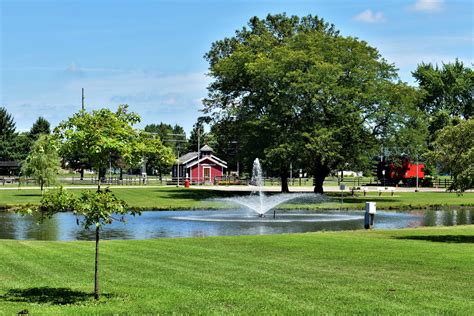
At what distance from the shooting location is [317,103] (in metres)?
58.0

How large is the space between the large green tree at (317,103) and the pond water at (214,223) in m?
11.4

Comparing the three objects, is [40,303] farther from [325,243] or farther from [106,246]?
[325,243]

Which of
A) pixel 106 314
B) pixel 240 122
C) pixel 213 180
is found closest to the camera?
pixel 106 314

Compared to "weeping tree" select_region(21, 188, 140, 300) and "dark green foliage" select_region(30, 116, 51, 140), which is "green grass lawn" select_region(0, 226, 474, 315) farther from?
"dark green foliage" select_region(30, 116, 51, 140)

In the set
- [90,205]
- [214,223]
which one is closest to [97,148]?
[90,205]

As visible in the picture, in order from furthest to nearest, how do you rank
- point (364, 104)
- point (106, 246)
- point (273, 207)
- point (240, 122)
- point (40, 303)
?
point (240, 122) → point (364, 104) → point (273, 207) → point (106, 246) → point (40, 303)

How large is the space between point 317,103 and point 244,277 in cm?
4413

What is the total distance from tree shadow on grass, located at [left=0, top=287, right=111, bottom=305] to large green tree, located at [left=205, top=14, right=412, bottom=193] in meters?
42.2

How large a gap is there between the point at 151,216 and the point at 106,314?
1210 inches

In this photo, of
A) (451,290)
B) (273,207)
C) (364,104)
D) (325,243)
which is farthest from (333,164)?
(451,290)

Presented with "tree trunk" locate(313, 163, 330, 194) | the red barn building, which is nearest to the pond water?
"tree trunk" locate(313, 163, 330, 194)

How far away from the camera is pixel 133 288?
1358cm

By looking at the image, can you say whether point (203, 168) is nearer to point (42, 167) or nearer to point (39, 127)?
point (39, 127)

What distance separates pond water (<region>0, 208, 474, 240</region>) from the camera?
30766 mm
